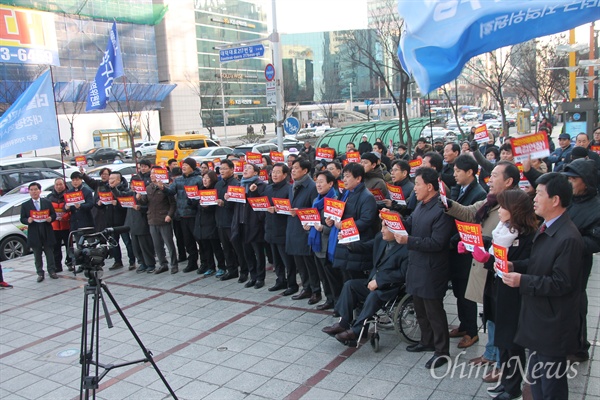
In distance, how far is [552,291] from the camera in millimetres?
3359

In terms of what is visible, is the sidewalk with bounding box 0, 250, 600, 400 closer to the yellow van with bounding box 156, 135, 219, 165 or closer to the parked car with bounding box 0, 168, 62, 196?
the parked car with bounding box 0, 168, 62, 196

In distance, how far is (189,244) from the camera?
31.6 ft

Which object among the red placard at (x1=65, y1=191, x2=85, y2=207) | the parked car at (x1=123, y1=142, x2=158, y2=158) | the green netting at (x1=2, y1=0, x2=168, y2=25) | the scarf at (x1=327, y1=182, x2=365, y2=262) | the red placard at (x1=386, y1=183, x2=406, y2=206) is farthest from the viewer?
the green netting at (x1=2, y1=0, x2=168, y2=25)

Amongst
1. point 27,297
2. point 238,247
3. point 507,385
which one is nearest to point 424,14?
point 507,385

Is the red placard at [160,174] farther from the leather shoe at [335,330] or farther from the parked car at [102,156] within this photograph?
the parked car at [102,156]

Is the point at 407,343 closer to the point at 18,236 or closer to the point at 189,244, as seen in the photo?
the point at 189,244

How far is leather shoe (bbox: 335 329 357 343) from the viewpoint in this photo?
18.0ft

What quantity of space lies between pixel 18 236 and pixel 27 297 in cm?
382

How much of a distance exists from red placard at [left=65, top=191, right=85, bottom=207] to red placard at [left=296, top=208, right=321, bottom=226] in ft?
18.2

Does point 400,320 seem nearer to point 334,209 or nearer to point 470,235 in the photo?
point 334,209

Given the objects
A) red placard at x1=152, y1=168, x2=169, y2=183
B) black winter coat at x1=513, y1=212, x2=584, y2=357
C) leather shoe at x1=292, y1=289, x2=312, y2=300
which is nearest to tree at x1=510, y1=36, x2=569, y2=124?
red placard at x1=152, y1=168, x2=169, y2=183

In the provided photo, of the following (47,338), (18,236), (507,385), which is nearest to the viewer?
(507,385)

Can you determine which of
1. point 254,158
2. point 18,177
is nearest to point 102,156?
point 18,177

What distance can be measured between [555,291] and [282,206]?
→ 178 inches
